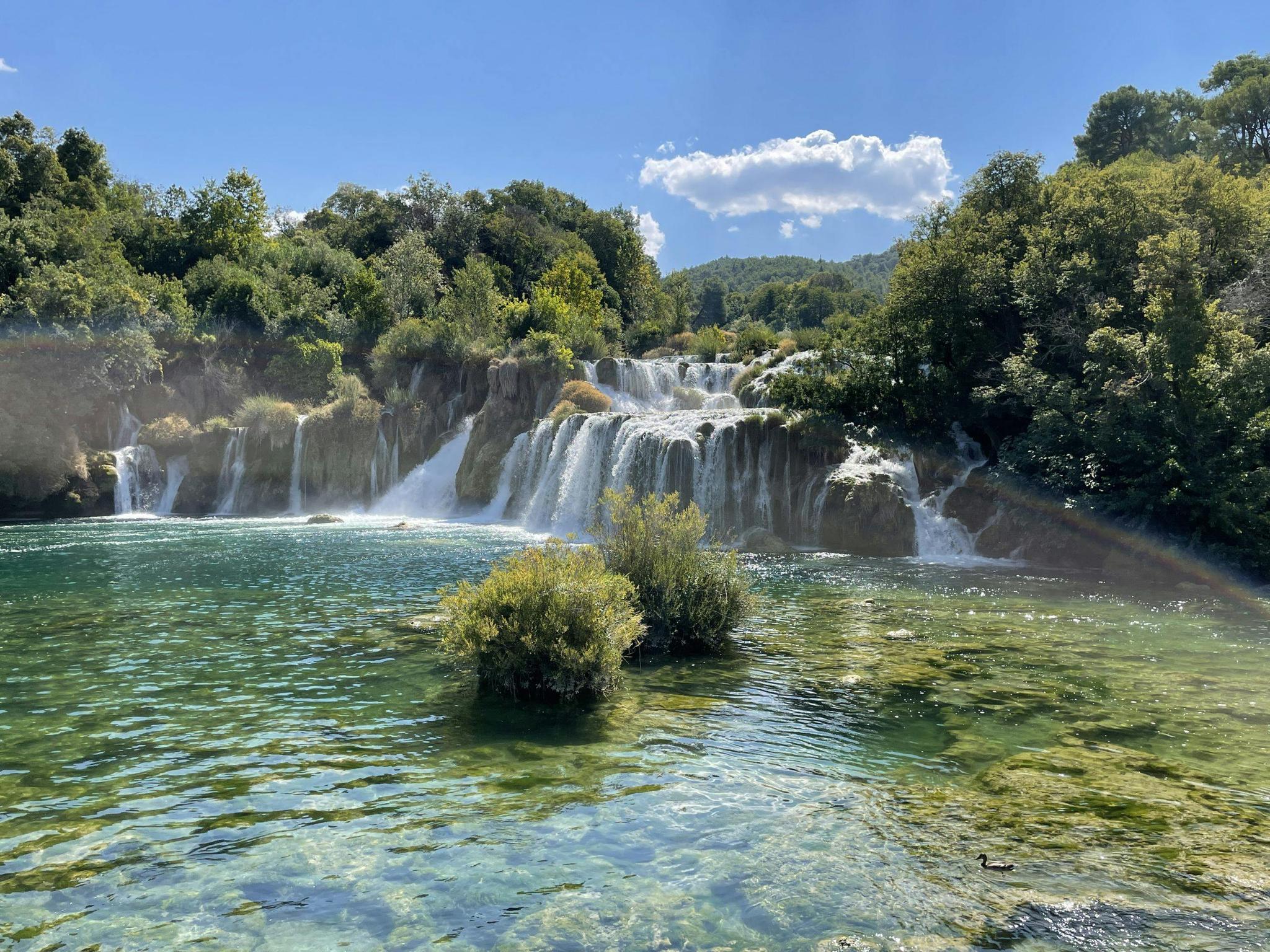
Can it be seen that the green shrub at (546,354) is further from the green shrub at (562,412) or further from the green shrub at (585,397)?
the green shrub at (562,412)

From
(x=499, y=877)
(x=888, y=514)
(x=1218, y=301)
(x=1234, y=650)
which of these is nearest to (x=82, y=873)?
(x=499, y=877)

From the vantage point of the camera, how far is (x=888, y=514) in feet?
77.7

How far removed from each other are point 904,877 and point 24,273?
4706 centimetres

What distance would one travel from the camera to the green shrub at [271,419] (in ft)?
127

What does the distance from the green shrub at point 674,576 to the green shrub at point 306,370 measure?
3781cm

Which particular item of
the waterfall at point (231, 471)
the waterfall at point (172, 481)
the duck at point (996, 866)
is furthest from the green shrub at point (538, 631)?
the waterfall at point (172, 481)

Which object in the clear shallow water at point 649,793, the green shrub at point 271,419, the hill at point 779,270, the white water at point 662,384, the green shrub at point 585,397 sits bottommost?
the clear shallow water at point 649,793

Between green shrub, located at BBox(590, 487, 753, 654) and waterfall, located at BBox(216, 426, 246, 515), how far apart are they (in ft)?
105

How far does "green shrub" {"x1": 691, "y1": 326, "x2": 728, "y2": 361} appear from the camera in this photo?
4547cm

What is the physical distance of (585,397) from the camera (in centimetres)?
3581

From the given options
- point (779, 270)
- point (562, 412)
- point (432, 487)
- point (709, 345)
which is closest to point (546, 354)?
point (562, 412)

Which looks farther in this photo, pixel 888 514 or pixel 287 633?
pixel 888 514

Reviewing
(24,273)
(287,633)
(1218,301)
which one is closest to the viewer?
(287,633)

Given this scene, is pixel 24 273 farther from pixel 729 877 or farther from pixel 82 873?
pixel 729 877
